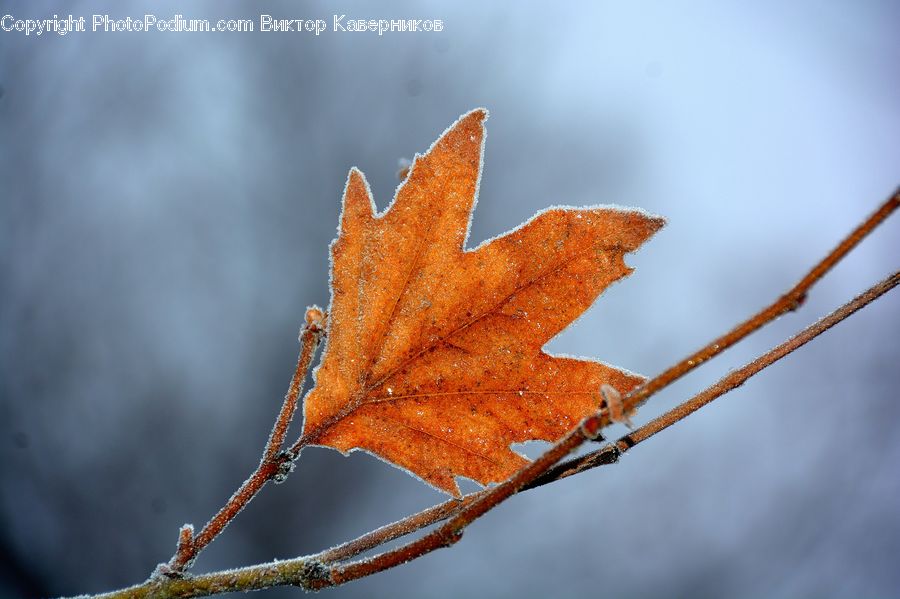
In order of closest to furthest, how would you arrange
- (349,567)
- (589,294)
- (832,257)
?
(832,257)
(349,567)
(589,294)

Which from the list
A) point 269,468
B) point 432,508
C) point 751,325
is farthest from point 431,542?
point 751,325

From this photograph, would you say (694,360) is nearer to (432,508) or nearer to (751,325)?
(751,325)

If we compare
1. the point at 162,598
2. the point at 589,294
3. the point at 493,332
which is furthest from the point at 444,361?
the point at 162,598

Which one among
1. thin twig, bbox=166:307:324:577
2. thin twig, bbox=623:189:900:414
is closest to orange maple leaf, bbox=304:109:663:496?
thin twig, bbox=166:307:324:577

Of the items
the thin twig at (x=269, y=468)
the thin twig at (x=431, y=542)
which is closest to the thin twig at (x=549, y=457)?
the thin twig at (x=431, y=542)

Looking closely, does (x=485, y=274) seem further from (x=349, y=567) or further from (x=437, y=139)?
(x=349, y=567)

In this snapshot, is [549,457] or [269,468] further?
[269,468]

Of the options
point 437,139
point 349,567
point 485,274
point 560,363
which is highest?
point 437,139
